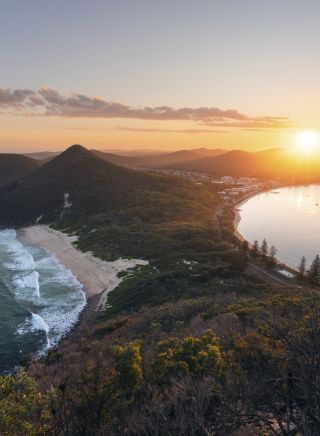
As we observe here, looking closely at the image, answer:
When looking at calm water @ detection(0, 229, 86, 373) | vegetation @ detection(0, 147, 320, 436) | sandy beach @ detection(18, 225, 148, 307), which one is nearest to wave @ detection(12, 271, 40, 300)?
calm water @ detection(0, 229, 86, 373)

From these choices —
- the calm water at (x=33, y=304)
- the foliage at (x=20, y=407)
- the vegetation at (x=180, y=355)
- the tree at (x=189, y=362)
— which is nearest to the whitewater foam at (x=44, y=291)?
the calm water at (x=33, y=304)

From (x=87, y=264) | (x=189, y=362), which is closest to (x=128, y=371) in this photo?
(x=189, y=362)

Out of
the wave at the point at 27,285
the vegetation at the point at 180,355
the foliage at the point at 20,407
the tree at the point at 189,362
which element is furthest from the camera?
the wave at the point at 27,285

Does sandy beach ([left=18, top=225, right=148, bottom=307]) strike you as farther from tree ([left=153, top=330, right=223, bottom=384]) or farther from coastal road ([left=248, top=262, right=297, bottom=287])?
tree ([left=153, top=330, right=223, bottom=384])

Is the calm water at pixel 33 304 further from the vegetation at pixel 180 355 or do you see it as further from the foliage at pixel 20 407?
the foliage at pixel 20 407

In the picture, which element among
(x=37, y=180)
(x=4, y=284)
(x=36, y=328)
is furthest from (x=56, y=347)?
(x=37, y=180)

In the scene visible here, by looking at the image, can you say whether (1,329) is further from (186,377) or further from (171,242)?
(171,242)
